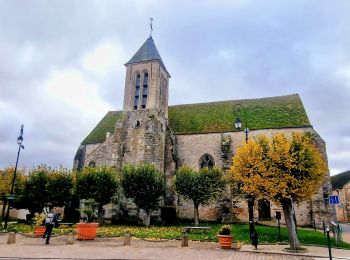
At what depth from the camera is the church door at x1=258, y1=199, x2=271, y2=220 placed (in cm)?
2810

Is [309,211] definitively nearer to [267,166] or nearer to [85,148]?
[267,166]

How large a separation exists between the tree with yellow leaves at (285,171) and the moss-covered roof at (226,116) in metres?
14.6

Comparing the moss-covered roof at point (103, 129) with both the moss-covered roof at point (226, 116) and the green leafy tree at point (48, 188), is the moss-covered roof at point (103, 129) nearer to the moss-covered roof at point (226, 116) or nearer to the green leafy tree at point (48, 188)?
the moss-covered roof at point (226, 116)

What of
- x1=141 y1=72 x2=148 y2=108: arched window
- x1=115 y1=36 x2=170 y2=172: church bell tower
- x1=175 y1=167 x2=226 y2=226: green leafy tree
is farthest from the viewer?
x1=141 y1=72 x2=148 y2=108: arched window

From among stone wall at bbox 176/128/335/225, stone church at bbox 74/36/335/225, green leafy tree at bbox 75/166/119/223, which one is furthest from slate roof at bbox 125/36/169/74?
green leafy tree at bbox 75/166/119/223

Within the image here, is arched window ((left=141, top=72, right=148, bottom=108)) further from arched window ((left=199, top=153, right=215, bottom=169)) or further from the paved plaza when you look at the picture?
the paved plaza

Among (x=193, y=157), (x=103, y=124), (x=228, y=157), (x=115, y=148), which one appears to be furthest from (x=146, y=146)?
(x=103, y=124)

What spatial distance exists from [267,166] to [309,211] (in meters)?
14.6

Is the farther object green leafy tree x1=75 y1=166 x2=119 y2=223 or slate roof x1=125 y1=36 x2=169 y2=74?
slate roof x1=125 y1=36 x2=169 y2=74

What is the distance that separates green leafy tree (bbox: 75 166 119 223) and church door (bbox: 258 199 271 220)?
1353cm

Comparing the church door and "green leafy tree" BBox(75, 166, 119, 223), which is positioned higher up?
"green leafy tree" BBox(75, 166, 119, 223)

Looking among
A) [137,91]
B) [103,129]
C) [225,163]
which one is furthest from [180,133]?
[103,129]

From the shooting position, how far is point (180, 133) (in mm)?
32156

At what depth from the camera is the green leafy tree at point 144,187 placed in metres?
24.2
